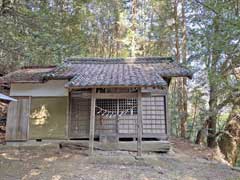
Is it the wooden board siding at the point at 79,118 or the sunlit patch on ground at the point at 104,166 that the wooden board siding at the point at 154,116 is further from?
the wooden board siding at the point at 79,118

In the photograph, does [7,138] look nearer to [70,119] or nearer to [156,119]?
[70,119]

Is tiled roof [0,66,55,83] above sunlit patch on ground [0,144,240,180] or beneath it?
above

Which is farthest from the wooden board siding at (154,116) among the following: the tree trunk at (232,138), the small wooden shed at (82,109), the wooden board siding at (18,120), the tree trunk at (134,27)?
the tree trunk at (134,27)

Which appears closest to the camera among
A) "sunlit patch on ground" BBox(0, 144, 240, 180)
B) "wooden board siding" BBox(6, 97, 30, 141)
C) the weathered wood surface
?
"sunlit patch on ground" BBox(0, 144, 240, 180)

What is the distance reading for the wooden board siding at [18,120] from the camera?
26.5 ft

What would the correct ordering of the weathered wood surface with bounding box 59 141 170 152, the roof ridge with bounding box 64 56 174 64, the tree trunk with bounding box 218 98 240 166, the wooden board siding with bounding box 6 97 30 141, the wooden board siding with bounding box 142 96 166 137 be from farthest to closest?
1. the tree trunk with bounding box 218 98 240 166
2. the roof ridge with bounding box 64 56 174 64
3. the wooden board siding with bounding box 6 97 30 141
4. the wooden board siding with bounding box 142 96 166 137
5. the weathered wood surface with bounding box 59 141 170 152

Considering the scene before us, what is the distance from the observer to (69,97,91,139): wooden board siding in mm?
8109

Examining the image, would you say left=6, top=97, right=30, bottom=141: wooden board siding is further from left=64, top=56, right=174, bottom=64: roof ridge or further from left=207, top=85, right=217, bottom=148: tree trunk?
left=207, top=85, right=217, bottom=148: tree trunk

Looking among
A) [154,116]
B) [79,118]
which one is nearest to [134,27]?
[154,116]

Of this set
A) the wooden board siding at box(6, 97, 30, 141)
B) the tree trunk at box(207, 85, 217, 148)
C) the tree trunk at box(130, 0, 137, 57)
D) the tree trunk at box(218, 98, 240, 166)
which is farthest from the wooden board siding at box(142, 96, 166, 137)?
the tree trunk at box(130, 0, 137, 57)

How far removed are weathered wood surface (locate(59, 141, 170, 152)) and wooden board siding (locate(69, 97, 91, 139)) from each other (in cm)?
33

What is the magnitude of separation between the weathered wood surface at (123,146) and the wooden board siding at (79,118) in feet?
1.09

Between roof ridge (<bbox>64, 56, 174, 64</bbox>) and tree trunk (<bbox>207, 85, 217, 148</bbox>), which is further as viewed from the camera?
tree trunk (<bbox>207, 85, 217, 148</bbox>)

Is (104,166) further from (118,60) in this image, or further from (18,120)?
(118,60)
